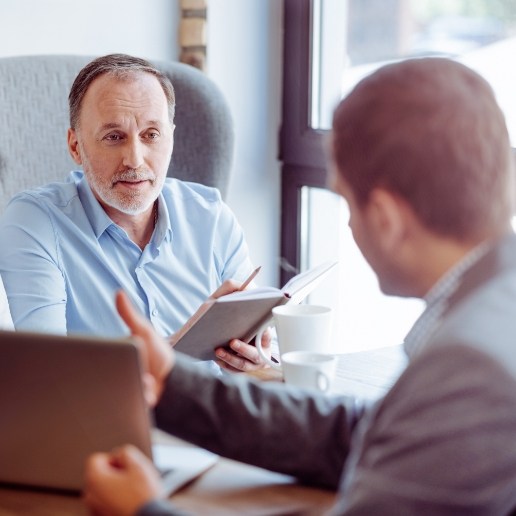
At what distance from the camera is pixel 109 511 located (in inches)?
35.5

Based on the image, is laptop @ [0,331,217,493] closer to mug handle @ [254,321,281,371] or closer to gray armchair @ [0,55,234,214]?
mug handle @ [254,321,281,371]

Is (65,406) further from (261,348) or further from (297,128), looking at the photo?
(297,128)

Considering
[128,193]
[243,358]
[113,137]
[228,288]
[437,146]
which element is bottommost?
[243,358]

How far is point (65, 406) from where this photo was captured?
103cm

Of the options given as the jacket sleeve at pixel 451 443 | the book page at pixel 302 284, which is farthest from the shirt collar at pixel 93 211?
the jacket sleeve at pixel 451 443

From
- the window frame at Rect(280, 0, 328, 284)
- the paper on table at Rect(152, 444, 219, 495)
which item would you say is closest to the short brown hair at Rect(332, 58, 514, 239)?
the paper on table at Rect(152, 444, 219, 495)

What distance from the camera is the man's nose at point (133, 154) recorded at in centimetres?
197

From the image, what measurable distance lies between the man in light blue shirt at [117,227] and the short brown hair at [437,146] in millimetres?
1021

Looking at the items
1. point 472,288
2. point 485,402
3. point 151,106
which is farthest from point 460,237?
point 151,106

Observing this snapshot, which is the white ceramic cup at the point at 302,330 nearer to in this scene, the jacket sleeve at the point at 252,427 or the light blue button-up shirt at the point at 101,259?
the jacket sleeve at the point at 252,427

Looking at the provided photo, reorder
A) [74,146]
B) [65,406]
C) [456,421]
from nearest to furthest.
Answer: [456,421] → [65,406] → [74,146]

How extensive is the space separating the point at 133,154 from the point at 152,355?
3.09 ft

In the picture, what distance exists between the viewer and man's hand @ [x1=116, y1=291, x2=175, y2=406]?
1062 mm

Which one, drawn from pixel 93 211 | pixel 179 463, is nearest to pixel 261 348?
pixel 179 463
